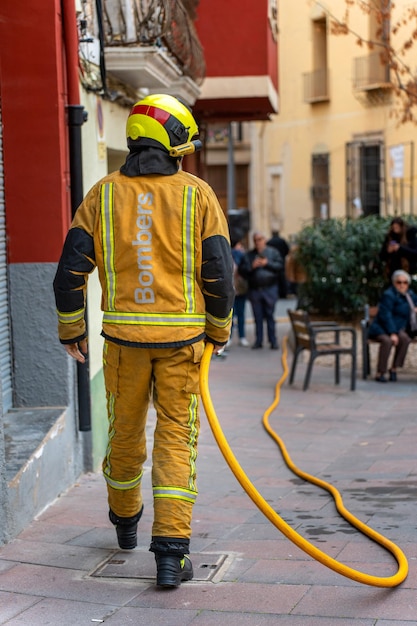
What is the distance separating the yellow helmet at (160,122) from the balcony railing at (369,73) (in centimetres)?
2511

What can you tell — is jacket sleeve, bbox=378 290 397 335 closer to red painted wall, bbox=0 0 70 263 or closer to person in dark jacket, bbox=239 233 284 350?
person in dark jacket, bbox=239 233 284 350

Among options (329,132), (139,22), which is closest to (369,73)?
(329,132)

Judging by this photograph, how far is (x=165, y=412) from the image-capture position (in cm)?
496

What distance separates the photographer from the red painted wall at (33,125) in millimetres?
6660

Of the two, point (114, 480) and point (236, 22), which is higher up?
point (236, 22)

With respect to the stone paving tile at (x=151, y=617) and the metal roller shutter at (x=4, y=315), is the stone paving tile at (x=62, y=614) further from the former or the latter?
the metal roller shutter at (x=4, y=315)

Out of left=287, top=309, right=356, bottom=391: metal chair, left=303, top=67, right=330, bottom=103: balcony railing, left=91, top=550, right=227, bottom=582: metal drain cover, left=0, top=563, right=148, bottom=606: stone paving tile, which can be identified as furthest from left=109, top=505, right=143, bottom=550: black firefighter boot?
left=303, top=67, right=330, bottom=103: balcony railing

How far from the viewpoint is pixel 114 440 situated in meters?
5.14

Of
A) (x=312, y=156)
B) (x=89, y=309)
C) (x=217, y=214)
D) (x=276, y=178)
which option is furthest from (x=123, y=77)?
(x=276, y=178)

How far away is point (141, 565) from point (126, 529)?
0.78 feet

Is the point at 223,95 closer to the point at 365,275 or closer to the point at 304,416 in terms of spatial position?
the point at 365,275

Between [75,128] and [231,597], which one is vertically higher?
[75,128]

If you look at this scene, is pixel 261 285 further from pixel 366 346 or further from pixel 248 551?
pixel 248 551

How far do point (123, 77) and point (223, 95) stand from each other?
592 centimetres
